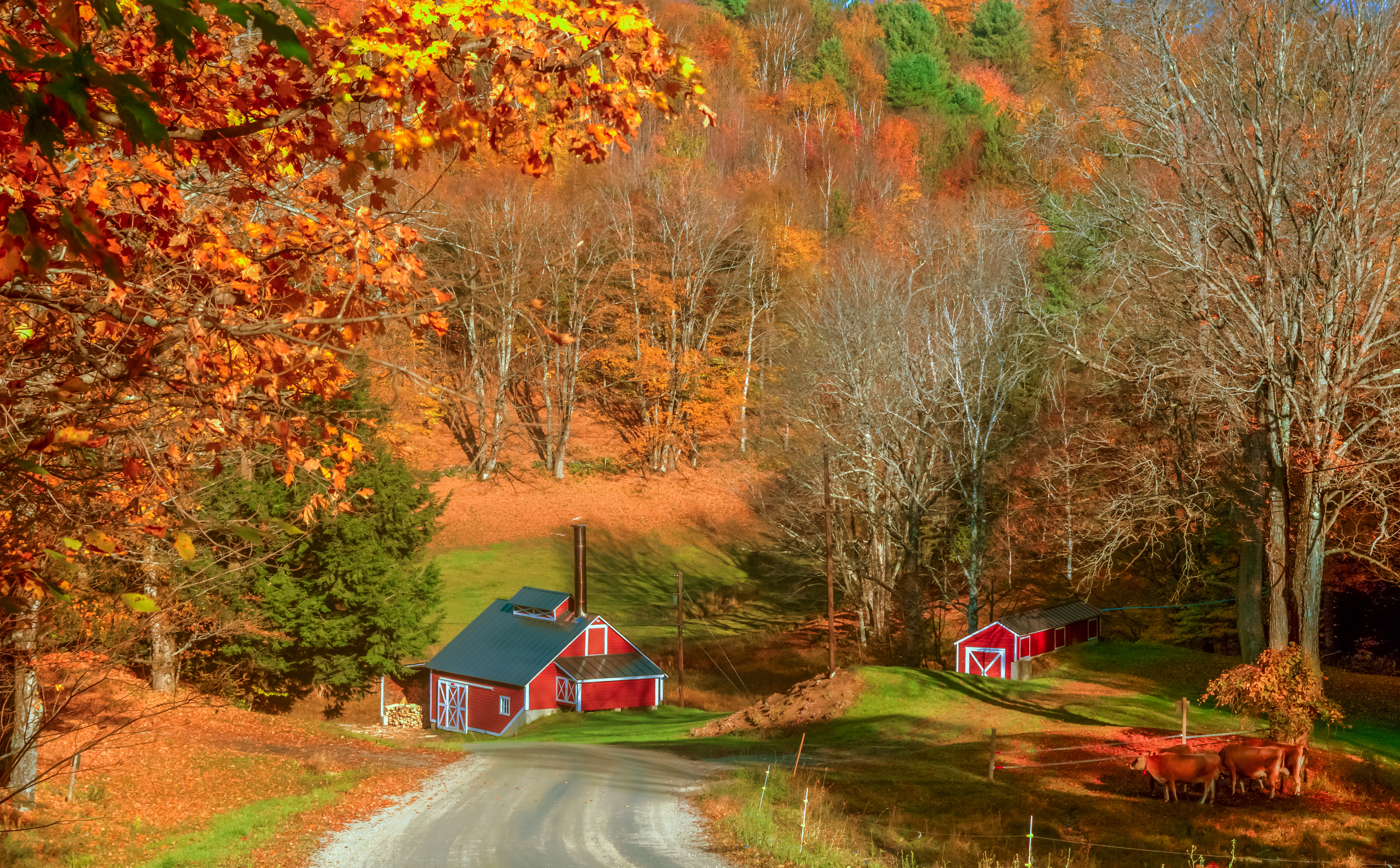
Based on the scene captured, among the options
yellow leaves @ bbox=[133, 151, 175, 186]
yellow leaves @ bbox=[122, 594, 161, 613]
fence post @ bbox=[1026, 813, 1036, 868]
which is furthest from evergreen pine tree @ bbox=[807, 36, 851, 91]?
yellow leaves @ bbox=[122, 594, 161, 613]

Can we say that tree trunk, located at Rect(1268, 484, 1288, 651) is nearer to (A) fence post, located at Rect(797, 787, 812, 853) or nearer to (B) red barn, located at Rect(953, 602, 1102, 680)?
(A) fence post, located at Rect(797, 787, 812, 853)

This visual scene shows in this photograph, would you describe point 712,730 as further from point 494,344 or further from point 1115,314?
point 494,344

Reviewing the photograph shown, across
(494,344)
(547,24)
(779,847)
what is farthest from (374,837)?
(494,344)

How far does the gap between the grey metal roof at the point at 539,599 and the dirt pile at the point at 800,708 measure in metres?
11.1

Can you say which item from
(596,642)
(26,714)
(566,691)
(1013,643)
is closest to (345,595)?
(566,691)

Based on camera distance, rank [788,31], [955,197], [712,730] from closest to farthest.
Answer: [712,730] → [955,197] → [788,31]

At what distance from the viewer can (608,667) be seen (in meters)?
38.8

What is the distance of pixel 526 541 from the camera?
52.5 m

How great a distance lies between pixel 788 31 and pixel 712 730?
260 feet

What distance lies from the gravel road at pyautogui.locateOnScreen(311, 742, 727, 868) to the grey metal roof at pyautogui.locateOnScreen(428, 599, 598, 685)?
Result: 16470 millimetres

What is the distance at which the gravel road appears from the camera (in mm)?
12766

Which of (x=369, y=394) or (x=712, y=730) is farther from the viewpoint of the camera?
(x=369, y=394)

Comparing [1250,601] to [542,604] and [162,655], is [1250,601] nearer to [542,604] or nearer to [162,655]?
[542,604]

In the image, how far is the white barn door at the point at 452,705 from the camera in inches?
1533
